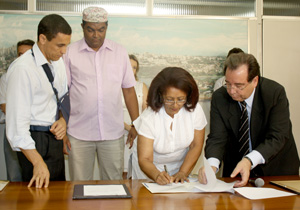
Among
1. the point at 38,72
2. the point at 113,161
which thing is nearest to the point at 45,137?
the point at 38,72

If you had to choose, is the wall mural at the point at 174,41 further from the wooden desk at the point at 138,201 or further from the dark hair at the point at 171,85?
the wooden desk at the point at 138,201

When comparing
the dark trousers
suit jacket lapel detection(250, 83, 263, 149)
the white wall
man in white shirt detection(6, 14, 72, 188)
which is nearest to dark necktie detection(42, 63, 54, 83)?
man in white shirt detection(6, 14, 72, 188)

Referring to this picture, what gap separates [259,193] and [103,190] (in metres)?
0.78

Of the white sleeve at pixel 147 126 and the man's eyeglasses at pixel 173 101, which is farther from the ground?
the man's eyeglasses at pixel 173 101

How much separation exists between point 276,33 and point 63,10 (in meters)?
2.67

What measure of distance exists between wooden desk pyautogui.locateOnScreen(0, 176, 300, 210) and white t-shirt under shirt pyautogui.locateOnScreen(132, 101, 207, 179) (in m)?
0.50

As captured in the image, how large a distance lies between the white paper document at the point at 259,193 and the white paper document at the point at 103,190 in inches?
23.5

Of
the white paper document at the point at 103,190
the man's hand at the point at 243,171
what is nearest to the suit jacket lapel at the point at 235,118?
the man's hand at the point at 243,171

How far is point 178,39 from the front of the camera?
4492 millimetres

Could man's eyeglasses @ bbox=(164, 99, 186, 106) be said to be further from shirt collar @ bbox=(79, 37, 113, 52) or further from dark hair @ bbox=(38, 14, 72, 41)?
shirt collar @ bbox=(79, 37, 113, 52)

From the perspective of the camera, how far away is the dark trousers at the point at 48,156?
2.05m

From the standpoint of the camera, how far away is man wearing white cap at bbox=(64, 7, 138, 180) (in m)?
2.78

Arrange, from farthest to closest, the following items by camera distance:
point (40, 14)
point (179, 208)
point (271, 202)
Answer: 1. point (40, 14)
2. point (271, 202)
3. point (179, 208)

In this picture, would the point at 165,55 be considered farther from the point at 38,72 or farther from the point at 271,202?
the point at 271,202
